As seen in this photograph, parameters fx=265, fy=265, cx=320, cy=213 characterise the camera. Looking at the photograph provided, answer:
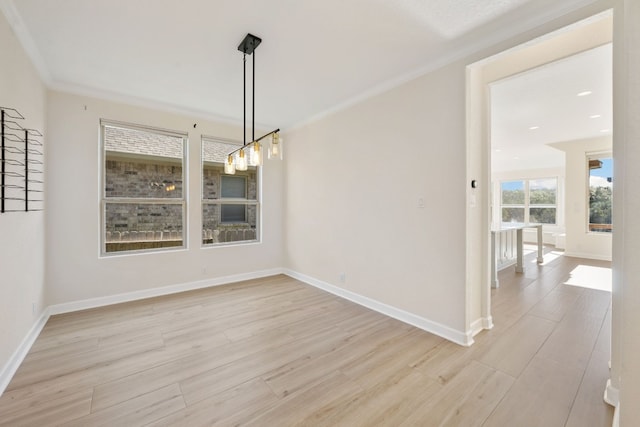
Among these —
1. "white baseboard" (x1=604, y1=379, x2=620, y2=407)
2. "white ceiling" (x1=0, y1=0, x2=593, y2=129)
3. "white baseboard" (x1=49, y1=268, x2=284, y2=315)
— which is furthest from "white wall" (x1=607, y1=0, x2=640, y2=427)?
"white baseboard" (x1=49, y1=268, x2=284, y2=315)

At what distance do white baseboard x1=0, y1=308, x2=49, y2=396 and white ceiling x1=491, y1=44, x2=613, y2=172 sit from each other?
4908mm

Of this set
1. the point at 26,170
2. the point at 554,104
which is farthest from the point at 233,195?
the point at 554,104

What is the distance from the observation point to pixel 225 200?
4590 mm

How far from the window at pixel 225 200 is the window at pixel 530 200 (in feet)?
31.1

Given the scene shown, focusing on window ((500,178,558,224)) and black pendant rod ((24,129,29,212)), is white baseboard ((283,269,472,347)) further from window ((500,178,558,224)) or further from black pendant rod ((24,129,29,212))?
window ((500,178,558,224))

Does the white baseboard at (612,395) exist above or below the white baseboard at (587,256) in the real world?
below

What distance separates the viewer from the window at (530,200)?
891 centimetres

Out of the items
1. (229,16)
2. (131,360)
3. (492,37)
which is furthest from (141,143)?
(492,37)

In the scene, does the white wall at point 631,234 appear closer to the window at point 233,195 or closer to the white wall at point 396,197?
the white wall at point 396,197

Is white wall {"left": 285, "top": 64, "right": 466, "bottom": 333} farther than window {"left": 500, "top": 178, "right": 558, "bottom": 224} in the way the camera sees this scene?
No

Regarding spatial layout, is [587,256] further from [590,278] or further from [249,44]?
[249,44]

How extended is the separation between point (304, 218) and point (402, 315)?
2275mm

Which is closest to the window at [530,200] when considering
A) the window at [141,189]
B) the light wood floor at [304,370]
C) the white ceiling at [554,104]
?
the white ceiling at [554,104]

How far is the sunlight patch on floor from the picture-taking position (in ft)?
13.8
